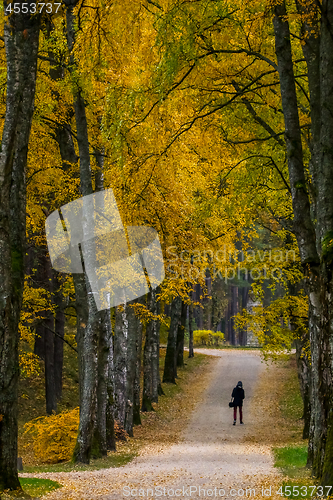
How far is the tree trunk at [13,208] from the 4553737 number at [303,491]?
345cm

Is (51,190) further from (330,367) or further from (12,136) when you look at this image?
(330,367)

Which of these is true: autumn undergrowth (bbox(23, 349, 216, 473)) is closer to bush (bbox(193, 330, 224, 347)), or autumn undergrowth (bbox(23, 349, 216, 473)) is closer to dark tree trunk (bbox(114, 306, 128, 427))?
dark tree trunk (bbox(114, 306, 128, 427))

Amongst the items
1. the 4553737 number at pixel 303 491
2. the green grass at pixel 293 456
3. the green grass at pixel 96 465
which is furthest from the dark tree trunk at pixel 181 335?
the 4553737 number at pixel 303 491

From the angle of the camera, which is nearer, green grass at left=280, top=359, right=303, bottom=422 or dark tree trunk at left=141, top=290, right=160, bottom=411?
dark tree trunk at left=141, top=290, right=160, bottom=411

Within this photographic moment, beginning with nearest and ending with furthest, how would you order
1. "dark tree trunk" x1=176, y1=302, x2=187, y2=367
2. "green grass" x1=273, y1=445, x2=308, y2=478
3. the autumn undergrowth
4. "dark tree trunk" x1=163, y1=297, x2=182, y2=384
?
1. "green grass" x1=273, y1=445, x2=308, y2=478
2. the autumn undergrowth
3. "dark tree trunk" x1=163, y1=297, x2=182, y2=384
4. "dark tree trunk" x1=176, y1=302, x2=187, y2=367

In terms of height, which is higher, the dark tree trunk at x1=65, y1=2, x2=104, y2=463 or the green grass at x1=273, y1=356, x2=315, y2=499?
the dark tree trunk at x1=65, y1=2, x2=104, y2=463

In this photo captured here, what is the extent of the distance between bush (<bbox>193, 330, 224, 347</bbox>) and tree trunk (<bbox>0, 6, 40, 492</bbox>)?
45.3 m

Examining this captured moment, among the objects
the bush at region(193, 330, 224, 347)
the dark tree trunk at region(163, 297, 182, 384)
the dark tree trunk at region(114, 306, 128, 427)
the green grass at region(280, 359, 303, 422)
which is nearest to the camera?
the dark tree trunk at region(114, 306, 128, 427)

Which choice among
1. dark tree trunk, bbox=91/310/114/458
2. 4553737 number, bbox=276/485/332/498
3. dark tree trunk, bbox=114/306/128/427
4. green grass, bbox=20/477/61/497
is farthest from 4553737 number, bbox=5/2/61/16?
dark tree trunk, bbox=114/306/128/427

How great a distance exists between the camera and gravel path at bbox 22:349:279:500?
8016 millimetres

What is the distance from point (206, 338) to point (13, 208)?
45.7 metres

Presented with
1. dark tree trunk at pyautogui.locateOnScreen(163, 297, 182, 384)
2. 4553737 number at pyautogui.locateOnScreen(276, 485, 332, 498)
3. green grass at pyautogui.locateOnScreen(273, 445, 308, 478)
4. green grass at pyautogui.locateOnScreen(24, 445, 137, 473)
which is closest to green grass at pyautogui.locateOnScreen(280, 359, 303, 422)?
dark tree trunk at pyautogui.locateOnScreen(163, 297, 182, 384)

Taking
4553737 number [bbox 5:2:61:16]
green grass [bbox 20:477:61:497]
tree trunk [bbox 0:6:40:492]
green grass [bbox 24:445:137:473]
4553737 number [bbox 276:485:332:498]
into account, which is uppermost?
4553737 number [bbox 5:2:61:16]

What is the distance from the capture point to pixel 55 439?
13969 millimetres
